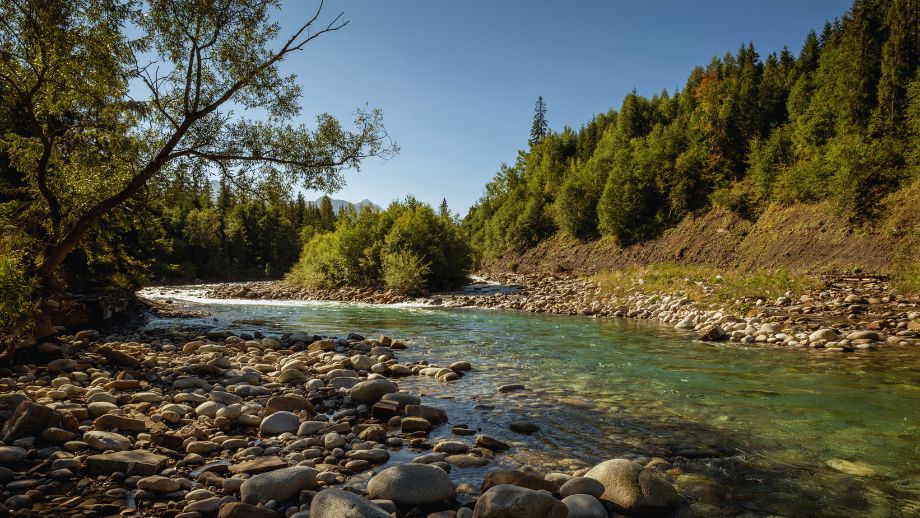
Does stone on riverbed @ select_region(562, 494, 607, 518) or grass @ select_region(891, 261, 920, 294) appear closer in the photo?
stone on riverbed @ select_region(562, 494, 607, 518)

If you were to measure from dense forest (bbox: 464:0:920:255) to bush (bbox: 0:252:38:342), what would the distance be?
32.8 m

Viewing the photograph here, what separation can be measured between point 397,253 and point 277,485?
91.9ft

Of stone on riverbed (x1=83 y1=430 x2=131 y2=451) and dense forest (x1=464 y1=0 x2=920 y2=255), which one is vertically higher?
dense forest (x1=464 y1=0 x2=920 y2=255)

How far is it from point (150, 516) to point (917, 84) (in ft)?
143

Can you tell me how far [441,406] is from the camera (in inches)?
259

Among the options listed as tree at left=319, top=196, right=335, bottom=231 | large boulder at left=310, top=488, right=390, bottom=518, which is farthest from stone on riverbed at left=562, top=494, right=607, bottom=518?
tree at left=319, top=196, right=335, bottom=231

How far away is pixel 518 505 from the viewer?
3197 mm

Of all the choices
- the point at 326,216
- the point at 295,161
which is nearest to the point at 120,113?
the point at 295,161

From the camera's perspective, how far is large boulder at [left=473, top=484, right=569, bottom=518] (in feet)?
10.4

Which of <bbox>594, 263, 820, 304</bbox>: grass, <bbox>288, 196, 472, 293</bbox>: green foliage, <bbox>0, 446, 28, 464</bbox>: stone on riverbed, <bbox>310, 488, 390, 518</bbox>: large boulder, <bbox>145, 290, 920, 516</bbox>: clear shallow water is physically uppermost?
<bbox>288, 196, 472, 293</bbox>: green foliage

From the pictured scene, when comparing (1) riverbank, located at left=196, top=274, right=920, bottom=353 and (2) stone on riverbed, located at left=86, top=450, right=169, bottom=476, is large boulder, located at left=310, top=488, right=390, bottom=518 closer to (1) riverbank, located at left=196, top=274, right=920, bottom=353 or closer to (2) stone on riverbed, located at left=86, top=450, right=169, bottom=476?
(2) stone on riverbed, located at left=86, top=450, right=169, bottom=476

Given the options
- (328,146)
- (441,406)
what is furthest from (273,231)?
(441,406)

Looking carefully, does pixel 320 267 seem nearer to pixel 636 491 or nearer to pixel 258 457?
pixel 258 457

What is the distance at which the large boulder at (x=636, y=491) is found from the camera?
354 centimetres
